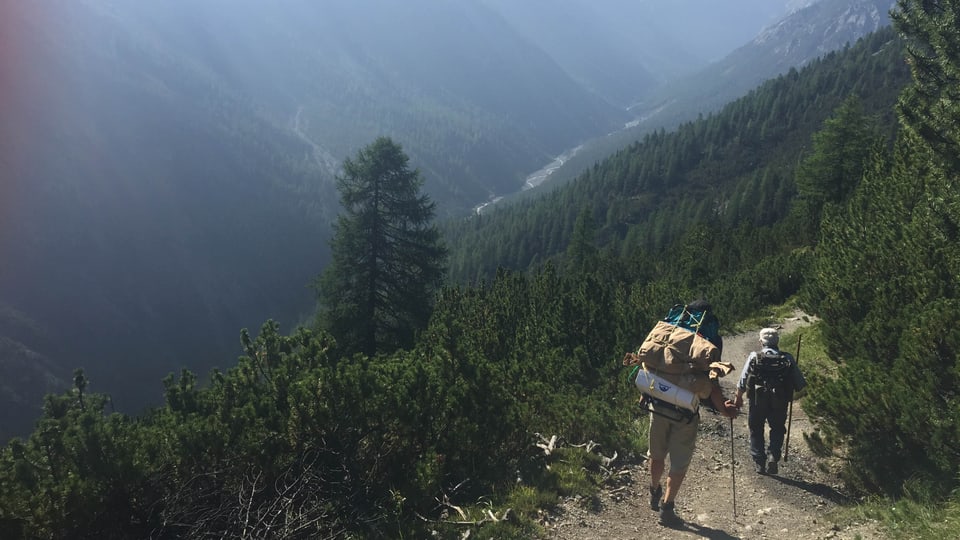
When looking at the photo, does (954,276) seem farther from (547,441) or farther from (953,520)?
(547,441)

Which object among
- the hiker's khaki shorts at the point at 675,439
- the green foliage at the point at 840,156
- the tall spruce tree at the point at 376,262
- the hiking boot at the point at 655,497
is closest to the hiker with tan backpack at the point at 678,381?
the hiker's khaki shorts at the point at 675,439

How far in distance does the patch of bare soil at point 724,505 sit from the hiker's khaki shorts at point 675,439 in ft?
2.42

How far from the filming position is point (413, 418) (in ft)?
20.6

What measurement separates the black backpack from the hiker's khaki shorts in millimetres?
1846

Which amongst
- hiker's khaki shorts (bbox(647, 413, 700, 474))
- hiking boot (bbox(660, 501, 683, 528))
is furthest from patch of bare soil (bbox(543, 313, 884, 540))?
hiker's khaki shorts (bbox(647, 413, 700, 474))

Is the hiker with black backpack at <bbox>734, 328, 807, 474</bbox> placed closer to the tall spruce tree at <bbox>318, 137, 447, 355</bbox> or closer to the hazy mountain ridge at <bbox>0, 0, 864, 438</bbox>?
the tall spruce tree at <bbox>318, 137, 447, 355</bbox>

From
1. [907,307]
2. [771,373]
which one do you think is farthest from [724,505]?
[907,307]

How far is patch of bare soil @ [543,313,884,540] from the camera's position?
550 centimetres

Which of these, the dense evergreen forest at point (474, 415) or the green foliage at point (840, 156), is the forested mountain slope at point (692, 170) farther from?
the dense evergreen forest at point (474, 415)

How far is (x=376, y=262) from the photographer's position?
58.3 ft

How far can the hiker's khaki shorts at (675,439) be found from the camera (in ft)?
17.8

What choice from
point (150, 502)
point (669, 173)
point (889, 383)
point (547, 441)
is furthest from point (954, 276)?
point (669, 173)

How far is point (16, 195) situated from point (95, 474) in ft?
513

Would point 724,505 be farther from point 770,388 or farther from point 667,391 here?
point 667,391
